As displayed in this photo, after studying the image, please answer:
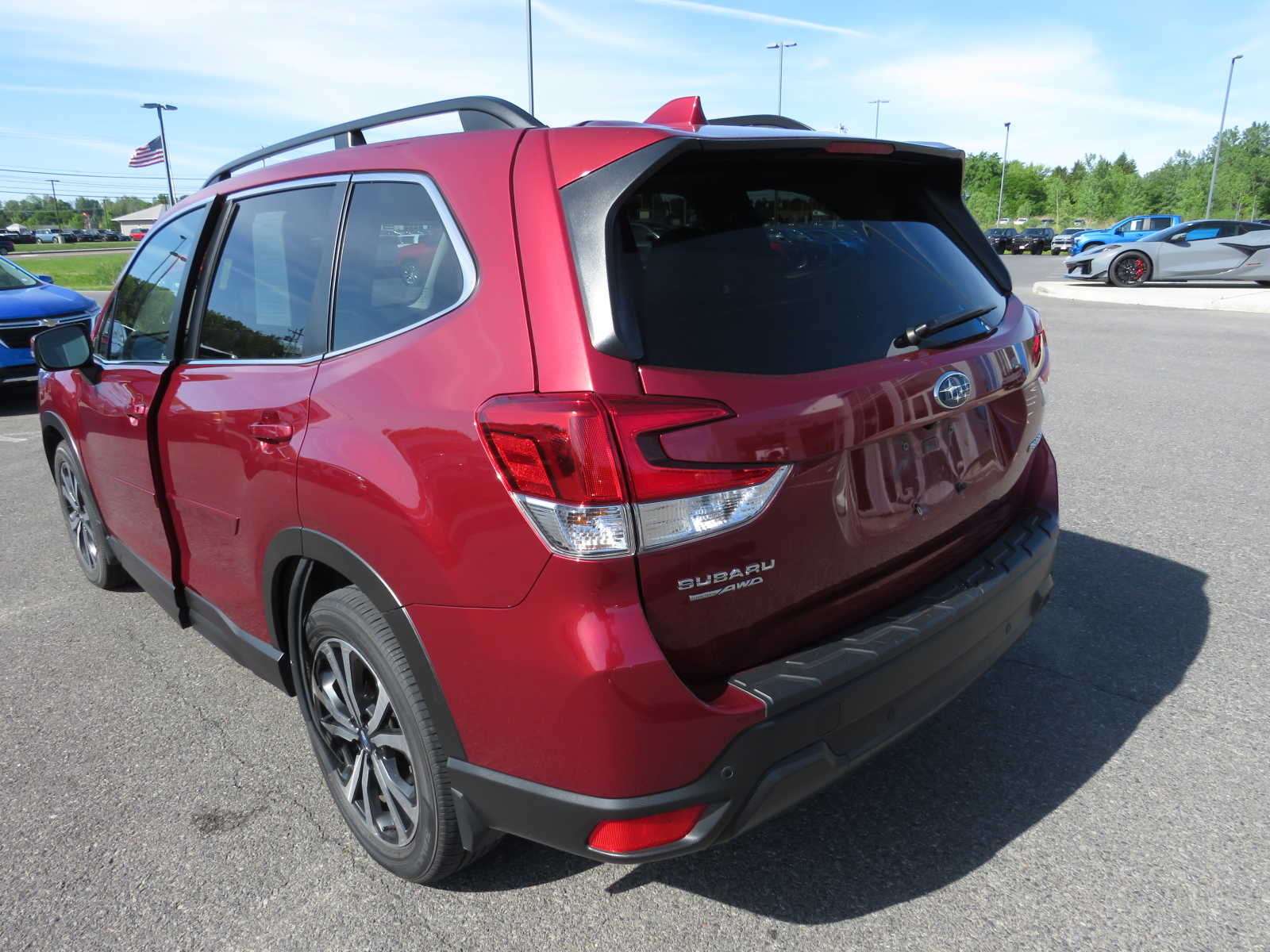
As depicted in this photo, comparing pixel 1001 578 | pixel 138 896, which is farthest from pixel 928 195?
pixel 138 896

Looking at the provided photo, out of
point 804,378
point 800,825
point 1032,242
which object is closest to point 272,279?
point 804,378

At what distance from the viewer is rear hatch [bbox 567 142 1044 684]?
6.17ft

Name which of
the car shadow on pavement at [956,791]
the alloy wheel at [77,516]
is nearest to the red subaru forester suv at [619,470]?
the car shadow on pavement at [956,791]

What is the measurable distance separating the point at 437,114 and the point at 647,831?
1.84 meters

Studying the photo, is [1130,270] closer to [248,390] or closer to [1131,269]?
[1131,269]

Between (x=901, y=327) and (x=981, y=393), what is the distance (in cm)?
32

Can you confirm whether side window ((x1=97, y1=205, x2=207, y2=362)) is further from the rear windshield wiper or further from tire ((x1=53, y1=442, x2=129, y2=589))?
the rear windshield wiper

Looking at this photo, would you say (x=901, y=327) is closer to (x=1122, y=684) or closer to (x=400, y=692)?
(x=400, y=692)

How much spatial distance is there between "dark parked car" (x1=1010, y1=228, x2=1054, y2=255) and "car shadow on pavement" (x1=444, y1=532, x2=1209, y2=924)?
50.4m

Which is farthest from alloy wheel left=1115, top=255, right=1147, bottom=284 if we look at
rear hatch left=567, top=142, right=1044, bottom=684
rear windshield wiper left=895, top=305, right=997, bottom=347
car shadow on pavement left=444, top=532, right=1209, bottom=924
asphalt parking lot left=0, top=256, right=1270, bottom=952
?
rear windshield wiper left=895, top=305, right=997, bottom=347

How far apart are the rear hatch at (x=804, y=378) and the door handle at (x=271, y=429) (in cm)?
104

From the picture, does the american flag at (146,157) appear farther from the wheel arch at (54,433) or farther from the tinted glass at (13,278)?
the wheel arch at (54,433)

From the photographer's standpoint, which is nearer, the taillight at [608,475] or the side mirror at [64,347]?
the taillight at [608,475]

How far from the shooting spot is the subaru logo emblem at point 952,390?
89.5 inches
